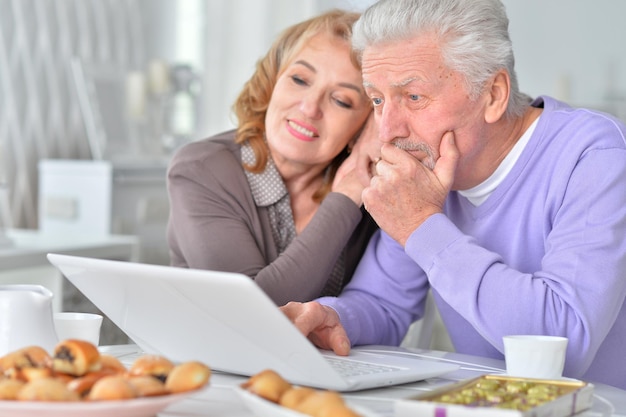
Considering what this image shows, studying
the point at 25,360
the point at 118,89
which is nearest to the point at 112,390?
the point at 25,360

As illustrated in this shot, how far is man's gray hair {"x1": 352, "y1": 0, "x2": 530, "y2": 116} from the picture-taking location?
56.1 inches

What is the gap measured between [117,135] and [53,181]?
1.10ft

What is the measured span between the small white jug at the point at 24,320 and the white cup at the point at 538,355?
540 millimetres

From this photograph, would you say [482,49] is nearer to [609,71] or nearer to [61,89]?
[61,89]

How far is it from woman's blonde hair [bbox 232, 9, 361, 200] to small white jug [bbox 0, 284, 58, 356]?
86cm

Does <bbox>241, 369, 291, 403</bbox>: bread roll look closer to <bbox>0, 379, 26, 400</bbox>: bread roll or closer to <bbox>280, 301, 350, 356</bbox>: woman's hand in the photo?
<bbox>0, 379, 26, 400</bbox>: bread roll

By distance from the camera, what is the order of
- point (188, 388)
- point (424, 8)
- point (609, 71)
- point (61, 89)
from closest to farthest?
1. point (188, 388)
2. point (424, 8)
3. point (61, 89)
4. point (609, 71)

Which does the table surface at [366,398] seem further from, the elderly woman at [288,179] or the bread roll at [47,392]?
the elderly woman at [288,179]

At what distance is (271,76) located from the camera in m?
1.92

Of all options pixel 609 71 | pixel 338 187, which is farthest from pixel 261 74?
pixel 609 71

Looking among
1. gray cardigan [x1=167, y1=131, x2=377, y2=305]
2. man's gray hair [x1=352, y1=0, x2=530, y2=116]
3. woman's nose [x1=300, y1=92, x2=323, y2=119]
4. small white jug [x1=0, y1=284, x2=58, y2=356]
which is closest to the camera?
small white jug [x1=0, y1=284, x2=58, y2=356]

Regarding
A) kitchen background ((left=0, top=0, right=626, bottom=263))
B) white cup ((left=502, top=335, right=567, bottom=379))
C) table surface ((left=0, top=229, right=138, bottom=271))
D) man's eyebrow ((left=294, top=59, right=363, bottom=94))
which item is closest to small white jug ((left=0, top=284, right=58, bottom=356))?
white cup ((left=502, top=335, right=567, bottom=379))

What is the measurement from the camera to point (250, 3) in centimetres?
412

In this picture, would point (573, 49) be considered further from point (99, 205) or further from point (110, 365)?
point (110, 365)
